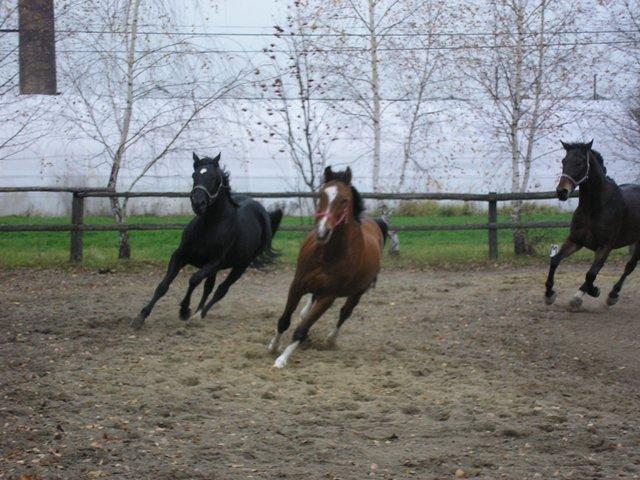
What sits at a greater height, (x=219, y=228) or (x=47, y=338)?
(x=219, y=228)

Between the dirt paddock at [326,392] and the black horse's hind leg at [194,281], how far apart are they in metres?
0.18

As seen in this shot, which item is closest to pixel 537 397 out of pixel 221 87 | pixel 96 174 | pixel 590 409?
pixel 590 409

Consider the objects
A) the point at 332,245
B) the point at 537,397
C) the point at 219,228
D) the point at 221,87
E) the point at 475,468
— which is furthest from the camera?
the point at 221,87

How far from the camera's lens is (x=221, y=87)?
55.5 feet

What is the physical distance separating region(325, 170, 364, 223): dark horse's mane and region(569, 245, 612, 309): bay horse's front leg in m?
3.80

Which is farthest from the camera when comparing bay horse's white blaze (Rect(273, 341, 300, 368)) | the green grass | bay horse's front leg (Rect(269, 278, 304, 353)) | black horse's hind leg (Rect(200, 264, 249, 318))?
the green grass

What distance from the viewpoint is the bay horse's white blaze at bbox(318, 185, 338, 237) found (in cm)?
765

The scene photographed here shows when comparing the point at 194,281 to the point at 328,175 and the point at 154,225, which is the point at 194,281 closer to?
the point at 328,175

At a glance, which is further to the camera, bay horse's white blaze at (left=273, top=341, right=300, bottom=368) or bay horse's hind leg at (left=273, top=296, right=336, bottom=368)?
bay horse's hind leg at (left=273, top=296, right=336, bottom=368)

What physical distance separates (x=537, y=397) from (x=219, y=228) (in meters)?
4.26

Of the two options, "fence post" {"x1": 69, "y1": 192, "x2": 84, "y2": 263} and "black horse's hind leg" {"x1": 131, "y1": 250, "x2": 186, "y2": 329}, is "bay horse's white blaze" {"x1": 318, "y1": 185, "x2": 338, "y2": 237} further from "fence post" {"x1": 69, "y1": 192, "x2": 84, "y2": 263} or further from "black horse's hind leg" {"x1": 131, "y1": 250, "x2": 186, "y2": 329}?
"fence post" {"x1": 69, "y1": 192, "x2": 84, "y2": 263}

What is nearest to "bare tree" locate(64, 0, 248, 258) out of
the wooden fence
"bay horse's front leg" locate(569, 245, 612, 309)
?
the wooden fence

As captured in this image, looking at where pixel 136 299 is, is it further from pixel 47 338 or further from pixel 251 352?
→ pixel 251 352

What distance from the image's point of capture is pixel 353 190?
840 centimetres
